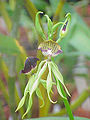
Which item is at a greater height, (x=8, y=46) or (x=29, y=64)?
(x=8, y=46)

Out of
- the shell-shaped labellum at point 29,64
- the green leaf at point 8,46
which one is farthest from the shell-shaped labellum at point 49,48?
the green leaf at point 8,46

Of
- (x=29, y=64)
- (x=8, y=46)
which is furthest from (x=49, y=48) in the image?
(x=8, y=46)

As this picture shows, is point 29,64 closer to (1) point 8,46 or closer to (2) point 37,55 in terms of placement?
(2) point 37,55

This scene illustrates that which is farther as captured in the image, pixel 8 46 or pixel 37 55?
pixel 8 46

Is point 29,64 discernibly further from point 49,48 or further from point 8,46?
point 8,46

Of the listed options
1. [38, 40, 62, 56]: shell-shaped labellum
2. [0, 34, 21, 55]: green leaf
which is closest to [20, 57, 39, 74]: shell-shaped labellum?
[38, 40, 62, 56]: shell-shaped labellum

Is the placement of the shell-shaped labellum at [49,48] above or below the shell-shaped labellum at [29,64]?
above

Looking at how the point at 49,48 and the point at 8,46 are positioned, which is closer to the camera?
the point at 49,48

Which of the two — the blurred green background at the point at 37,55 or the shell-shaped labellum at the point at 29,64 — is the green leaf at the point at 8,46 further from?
the shell-shaped labellum at the point at 29,64

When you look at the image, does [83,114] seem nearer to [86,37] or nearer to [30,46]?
[86,37]
